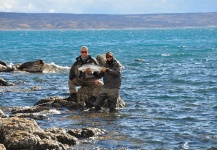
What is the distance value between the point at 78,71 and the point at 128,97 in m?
4.50

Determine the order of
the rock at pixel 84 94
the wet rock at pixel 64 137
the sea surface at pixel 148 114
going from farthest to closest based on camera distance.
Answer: the rock at pixel 84 94
the sea surface at pixel 148 114
the wet rock at pixel 64 137

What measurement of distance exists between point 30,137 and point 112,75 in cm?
491

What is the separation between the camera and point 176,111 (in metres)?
18.0

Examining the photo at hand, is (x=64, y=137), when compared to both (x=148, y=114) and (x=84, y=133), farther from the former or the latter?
(x=148, y=114)

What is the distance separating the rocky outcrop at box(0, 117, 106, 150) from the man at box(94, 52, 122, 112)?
A: 11.6 feet

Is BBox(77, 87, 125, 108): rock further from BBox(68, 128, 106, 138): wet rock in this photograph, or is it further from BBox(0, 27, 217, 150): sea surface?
BBox(68, 128, 106, 138): wet rock

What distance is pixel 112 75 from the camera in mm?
16312

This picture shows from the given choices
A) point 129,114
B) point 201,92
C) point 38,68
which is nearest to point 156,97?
point 201,92

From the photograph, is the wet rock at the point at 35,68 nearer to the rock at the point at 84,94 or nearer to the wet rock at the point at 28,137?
the rock at the point at 84,94

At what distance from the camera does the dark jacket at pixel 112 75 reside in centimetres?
1616

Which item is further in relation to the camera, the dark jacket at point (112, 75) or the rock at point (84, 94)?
the rock at point (84, 94)

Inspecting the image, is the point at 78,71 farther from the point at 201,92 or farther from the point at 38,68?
the point at 38,68

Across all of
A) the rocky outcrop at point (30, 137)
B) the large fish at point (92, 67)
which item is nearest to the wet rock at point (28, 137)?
the rocky outcrop at point (30, 137)

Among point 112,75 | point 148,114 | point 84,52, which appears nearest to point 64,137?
point 112,75
